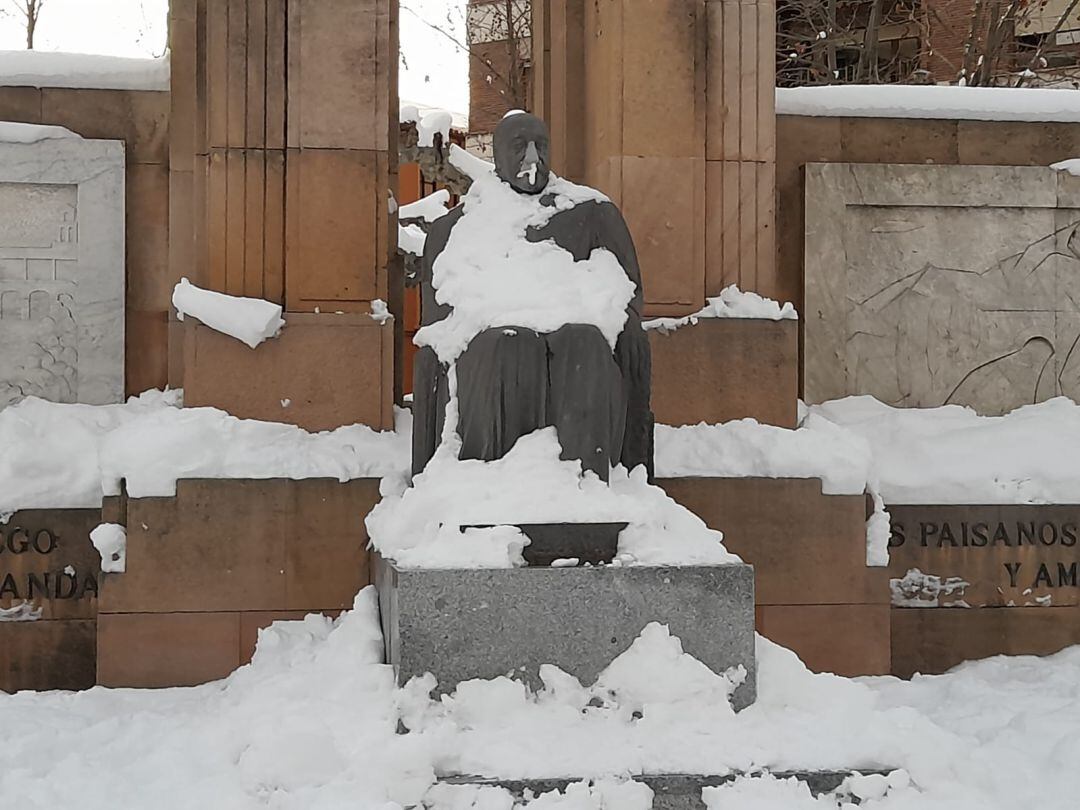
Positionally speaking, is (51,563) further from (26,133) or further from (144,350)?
(26,133)

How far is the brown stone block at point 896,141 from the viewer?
8.51 metres

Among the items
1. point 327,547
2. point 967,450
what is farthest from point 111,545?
point 967,450

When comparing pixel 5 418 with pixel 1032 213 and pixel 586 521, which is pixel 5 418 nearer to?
pixel 586 521

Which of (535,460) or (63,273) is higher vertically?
(63,273)

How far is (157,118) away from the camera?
8.06 m

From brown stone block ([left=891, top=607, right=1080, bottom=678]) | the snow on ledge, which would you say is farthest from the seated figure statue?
the snow on ledge

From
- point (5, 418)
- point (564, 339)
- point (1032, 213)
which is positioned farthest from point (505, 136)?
point (1032, 213)

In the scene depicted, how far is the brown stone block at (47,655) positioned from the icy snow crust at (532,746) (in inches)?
53.3

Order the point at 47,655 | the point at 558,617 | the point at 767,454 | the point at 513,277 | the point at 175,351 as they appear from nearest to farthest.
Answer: the point at 558,617
the point at 513,277
the point at 47,655
the point at 767,454
the point at 175,351

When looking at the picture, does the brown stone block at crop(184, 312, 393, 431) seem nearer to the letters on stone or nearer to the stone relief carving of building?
the letters on stone

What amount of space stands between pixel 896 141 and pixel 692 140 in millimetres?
1962

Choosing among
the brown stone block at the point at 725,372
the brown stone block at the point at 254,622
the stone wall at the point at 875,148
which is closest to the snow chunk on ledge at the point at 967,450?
the brown stone block at the point at 725,372

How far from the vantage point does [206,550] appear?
620 centimetres

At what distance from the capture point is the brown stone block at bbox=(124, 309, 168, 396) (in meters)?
8.04
